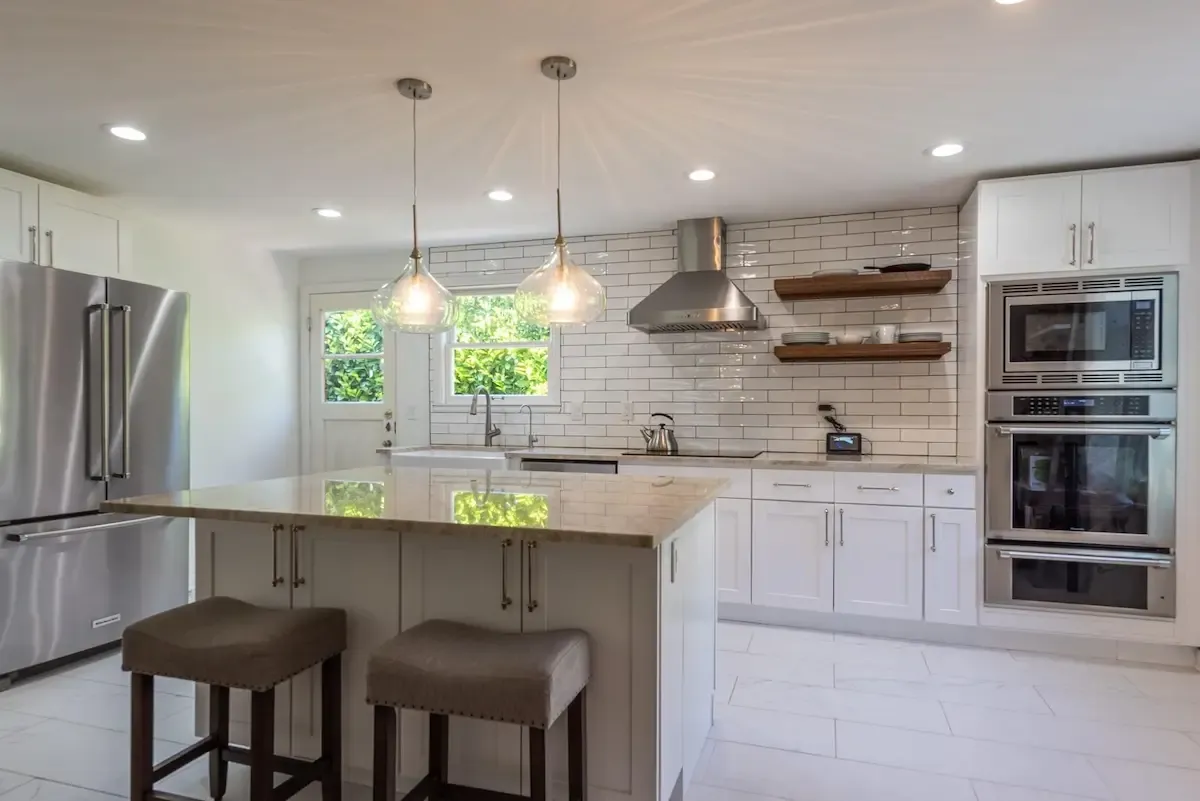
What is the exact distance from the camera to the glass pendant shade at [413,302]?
2.52 metres

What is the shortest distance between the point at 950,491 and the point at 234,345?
4.50m

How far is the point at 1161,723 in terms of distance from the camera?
262cm

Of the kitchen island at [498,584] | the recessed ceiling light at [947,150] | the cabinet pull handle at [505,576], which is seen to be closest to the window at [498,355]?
the kitchen island at [498,584]

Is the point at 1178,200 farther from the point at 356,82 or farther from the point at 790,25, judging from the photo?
the point at 356,82

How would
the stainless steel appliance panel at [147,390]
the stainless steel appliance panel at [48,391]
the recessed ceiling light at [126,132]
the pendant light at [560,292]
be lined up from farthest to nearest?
the stainless steel appliance panel at [147,390]
the stainless steel appliance panel at [48,391]
the recessed ceiling light at [126,132]
the pendant light at [560,292]

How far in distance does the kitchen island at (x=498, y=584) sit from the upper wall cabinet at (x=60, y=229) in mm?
1908

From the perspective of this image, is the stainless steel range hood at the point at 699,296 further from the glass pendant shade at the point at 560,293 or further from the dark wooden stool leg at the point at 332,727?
the dark wooden stool leg at the point at 332,727

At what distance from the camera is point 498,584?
1.99 meters

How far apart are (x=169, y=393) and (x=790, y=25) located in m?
3.38

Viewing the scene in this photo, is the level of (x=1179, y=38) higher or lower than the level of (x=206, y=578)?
higher

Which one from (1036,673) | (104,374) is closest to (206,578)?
(104,374)

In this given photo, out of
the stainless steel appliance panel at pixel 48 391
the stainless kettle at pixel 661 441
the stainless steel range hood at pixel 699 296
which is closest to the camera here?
the stainless steel appliance panel at pixel 48 391

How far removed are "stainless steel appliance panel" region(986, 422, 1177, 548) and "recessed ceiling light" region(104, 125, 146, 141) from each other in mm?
4055

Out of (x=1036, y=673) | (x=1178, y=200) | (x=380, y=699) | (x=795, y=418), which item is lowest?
→ (x=1036, y=673)
